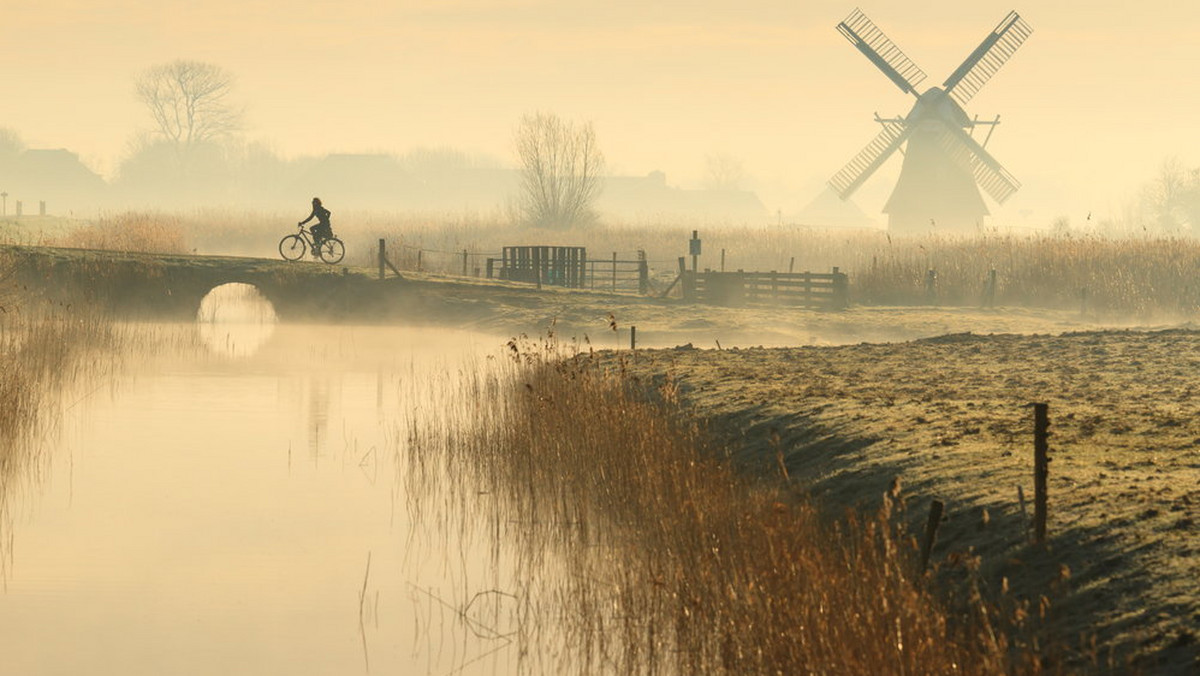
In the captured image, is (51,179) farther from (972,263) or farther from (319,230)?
(972,263)

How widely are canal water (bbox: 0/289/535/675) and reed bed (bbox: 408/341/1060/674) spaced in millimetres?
542

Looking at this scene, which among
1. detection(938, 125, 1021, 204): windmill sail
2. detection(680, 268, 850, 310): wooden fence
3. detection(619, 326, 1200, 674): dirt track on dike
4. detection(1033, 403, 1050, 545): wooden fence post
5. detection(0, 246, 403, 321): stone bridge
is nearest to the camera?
detection(619, 326, 1200, 674): dirt track on dike

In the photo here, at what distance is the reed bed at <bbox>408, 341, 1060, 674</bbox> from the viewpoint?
7664 millimetres

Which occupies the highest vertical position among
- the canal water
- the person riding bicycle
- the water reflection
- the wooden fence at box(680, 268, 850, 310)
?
the person riding bicycle

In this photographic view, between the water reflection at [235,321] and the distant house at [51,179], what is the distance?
112 m

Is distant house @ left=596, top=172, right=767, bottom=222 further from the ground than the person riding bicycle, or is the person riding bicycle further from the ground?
distant house @ left=596, top=172, right=767, bottom=222

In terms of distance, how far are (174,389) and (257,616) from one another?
14.2 m

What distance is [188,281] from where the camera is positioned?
120ft

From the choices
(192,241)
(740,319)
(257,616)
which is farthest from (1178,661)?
(192,241)

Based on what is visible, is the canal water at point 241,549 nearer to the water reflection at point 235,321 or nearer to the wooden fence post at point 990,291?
the water reflection at point 235,321

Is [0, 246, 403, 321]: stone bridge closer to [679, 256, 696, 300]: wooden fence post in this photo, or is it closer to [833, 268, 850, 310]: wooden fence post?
[679, 256, 696, 300]: wooden fence post

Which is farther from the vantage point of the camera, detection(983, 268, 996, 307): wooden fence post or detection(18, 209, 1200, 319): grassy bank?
detection(983, 268, 996, 307): wooden fence post

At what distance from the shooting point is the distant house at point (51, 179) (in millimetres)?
154750

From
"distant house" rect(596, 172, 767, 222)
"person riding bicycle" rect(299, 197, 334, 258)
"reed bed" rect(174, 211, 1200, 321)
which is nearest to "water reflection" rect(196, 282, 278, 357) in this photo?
"person riding bicycle" rect(299, 197, 334, 258)
